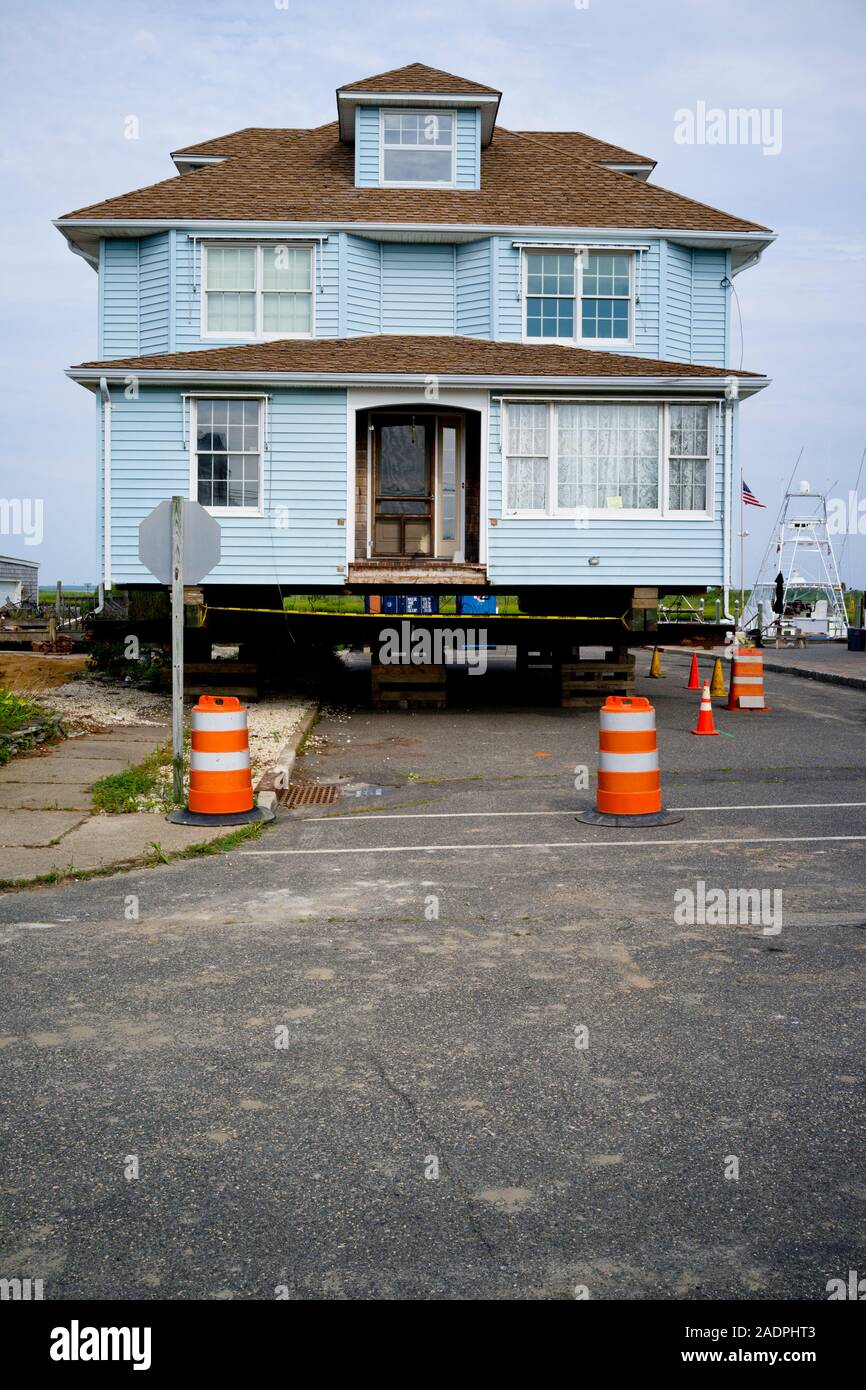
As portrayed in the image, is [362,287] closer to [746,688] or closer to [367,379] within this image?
[367,379]

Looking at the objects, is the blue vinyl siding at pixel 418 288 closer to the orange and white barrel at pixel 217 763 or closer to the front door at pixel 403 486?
the front door at pixel 403 486

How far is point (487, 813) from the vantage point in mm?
10578

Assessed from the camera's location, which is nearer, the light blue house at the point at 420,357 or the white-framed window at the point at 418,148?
the light blue house at the point at 420,357

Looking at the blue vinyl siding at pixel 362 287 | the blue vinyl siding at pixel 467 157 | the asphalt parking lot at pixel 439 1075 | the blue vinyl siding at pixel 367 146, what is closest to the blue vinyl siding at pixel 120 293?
the blue vinyl siding at pixel 362 287

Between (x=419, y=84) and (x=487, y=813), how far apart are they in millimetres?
16821

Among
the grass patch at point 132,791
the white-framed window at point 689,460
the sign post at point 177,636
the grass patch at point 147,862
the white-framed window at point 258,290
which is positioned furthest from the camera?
the white-framed window at point 258,290

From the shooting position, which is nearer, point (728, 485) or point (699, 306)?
point (728, 485)

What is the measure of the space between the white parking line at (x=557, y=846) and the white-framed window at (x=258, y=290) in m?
13.9

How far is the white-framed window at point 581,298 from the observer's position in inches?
832

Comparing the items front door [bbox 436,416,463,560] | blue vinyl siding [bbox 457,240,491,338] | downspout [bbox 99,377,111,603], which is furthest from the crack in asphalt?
blue vinyl siding [bbox 457,240,491,338]

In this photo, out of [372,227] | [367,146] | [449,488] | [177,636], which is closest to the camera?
[177,636]

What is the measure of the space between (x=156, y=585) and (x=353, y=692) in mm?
4317

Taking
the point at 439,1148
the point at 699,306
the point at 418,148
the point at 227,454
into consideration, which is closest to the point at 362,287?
the point at 418,148

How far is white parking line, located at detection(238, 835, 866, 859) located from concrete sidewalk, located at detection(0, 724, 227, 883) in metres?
0.79
